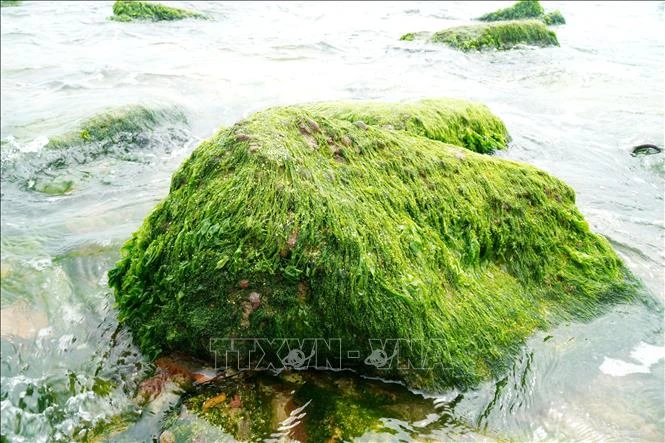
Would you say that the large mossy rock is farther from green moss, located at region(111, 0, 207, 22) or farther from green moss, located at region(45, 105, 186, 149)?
green moss, located at region(111, 0, 207, 22)

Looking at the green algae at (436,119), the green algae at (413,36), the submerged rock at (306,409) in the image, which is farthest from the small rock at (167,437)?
the green algae at (413,36)

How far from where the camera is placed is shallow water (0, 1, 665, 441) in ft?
11.4

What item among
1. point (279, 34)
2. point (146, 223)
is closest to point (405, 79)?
point (279, 34)

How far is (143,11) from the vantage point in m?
15.5

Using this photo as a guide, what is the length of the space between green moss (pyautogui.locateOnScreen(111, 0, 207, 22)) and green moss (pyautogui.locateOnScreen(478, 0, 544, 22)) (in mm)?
10155

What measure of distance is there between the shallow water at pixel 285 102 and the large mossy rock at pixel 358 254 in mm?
282

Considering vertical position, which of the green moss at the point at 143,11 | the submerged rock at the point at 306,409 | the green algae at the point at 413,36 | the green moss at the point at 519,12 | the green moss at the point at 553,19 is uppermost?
the green moss at the point at 519,12

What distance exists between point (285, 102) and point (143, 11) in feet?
29.1

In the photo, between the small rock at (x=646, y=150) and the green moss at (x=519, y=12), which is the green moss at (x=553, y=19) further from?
the small rock at (x=646, y=150)

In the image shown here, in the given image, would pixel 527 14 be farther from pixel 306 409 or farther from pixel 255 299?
pixel 306 409

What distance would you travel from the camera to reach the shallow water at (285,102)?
346cm

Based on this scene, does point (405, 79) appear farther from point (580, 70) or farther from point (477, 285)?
point (477, 285)

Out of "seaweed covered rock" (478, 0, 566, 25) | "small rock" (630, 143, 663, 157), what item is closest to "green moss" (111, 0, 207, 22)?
"seaweed covered rock" (478, 0, 566, 25)

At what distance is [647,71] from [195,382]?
11.6 metres
